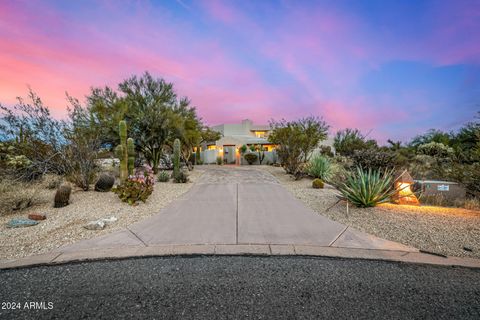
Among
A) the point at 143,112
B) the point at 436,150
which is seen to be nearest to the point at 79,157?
the point at 143,112

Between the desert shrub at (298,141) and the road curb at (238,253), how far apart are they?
830cm

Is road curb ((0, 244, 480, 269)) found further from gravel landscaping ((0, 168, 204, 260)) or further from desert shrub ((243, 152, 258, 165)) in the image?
desert shrub ((243, 152, 258, 165))

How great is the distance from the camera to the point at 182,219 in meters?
4.70

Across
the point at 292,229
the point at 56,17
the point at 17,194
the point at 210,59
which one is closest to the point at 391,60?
the point at 210,59

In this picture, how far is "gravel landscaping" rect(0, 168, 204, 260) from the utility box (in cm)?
846

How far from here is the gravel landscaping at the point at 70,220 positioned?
3373mm

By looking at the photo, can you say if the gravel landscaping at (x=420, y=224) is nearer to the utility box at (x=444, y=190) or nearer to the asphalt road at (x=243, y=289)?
the asphalt road at (x=243, y=289)

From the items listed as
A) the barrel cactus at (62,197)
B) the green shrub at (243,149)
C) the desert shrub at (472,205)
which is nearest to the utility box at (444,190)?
the desert shrub at (472,205)

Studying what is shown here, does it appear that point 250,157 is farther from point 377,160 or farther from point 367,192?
point 367,192

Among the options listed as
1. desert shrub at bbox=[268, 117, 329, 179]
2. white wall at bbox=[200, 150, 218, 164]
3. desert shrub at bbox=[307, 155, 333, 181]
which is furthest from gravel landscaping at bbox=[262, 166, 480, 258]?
white wall at bbox=[200, 150, 218, 164]

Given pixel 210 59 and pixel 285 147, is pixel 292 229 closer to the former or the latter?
pixel 285 147

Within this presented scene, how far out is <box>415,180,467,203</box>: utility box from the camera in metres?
6.46

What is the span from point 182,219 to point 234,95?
17113mm

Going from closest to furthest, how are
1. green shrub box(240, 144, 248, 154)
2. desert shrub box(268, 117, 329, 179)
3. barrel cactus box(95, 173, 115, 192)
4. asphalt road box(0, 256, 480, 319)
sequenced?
asphalt road box(0, 256, 480, 319) → barrel cactus box(95, 173, 115, 192) → desert shrub box(268, 117, 329, 179) → green shrub box(240, 144, 248, 154)
